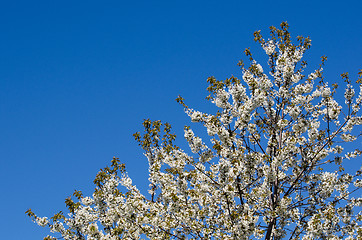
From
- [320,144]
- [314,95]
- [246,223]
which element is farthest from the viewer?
[314,95]

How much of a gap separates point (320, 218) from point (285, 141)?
258 cm

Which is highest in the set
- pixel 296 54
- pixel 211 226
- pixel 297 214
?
pixel 296 54

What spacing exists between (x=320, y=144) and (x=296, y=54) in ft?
10.7

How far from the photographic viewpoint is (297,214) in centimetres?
1060

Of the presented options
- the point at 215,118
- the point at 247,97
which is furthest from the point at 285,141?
the point at 215,118

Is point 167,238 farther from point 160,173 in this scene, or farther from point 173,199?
point 160,173

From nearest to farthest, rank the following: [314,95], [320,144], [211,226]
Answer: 1. [211,226]
2. [320,144]
3. [314,95]

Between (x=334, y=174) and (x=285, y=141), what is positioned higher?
(x=285, y=141)

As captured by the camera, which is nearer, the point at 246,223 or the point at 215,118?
the point at 246,223

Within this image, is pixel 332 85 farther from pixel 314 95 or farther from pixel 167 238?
pixel 167 238

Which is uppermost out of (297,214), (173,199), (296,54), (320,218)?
(296,54)

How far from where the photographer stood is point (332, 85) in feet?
37.9

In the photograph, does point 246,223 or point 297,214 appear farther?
point 297,214

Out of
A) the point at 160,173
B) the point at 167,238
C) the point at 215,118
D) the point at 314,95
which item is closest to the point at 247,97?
the point at 215,118
